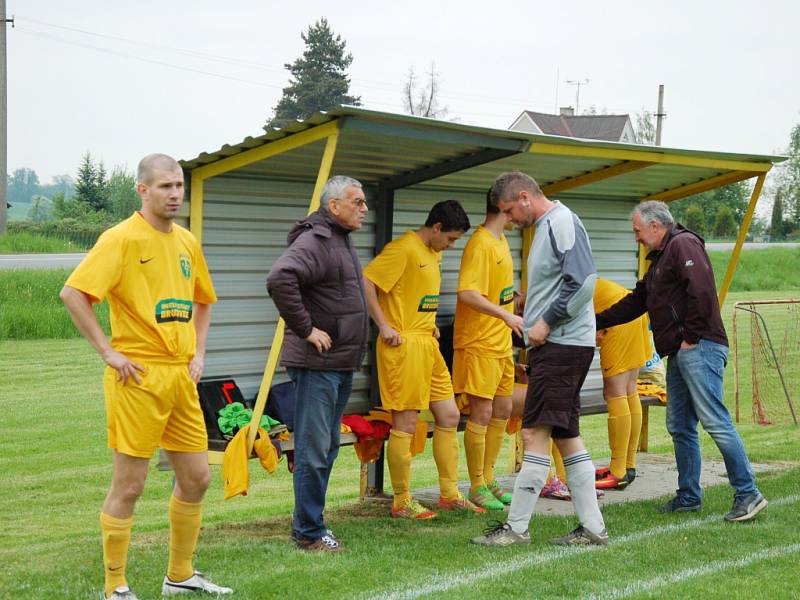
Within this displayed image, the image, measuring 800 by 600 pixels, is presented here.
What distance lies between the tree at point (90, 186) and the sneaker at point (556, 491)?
35817 millimetres

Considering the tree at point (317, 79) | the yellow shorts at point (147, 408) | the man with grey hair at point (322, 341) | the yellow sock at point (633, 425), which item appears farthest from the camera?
the tree at point (317, 79)

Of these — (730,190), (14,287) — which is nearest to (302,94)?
(730,190)

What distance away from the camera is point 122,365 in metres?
4.44

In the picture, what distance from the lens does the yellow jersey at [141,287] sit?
4449 millimetres

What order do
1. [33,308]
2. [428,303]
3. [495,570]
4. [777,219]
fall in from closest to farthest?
[495,570] → [428,303] → [33,308] → [777,219]

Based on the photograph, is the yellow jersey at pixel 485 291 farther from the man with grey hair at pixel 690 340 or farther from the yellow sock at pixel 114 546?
the yellow sock at pixel 114 546

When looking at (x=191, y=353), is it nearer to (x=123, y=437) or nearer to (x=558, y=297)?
(x=123, y=437)

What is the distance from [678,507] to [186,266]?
13.1ft

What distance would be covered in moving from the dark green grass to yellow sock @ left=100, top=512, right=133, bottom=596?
13.5 meters

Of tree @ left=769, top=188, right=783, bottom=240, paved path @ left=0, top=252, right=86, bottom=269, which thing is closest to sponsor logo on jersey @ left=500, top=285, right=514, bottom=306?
paved path @ left=0, top=252, right=86, bottom=269

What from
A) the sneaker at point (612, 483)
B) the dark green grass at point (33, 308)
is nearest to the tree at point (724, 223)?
the dark green grass at point (33, 308)

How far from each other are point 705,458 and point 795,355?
8719 millimetres

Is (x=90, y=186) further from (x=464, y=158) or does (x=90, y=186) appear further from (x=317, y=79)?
(x=464, y=158)

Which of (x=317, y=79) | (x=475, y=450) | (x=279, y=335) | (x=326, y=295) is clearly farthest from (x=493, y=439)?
(x=317, y=79)
